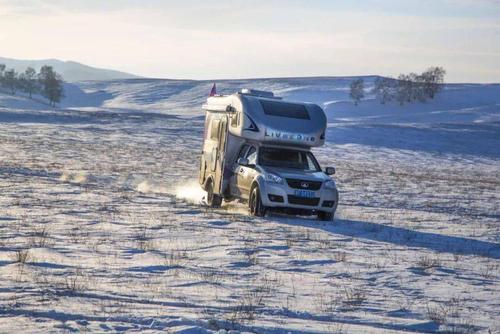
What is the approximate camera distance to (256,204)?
59.5 ft

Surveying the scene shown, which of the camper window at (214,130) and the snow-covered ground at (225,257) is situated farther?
the camper window at (214,130)

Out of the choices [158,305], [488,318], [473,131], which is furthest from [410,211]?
[473,131]

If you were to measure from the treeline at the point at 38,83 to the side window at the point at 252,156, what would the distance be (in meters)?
116

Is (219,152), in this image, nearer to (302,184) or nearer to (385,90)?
(302,184)

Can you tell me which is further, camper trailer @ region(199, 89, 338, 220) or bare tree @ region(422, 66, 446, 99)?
bare tree @ region(422, 66, 446, 99)

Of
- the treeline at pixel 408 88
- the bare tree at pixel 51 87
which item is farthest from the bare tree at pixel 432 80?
the bare tree at pixel 51 87

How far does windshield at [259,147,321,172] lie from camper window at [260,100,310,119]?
86cm

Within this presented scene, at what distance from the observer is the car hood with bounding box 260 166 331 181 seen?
17984mm

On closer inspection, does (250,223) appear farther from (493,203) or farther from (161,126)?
(161,126)

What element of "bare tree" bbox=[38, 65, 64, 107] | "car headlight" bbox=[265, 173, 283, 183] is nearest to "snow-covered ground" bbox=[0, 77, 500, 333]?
"car headlight" bbox=[265, 173, 283, 183]

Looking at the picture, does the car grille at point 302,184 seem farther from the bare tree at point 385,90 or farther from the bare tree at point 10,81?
the bare tree at point 10,81

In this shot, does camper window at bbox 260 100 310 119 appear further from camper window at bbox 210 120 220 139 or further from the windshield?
camper window at bbox 210 120 220 139

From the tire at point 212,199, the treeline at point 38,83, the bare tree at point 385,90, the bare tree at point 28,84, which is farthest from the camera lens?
the bare tree at point 28,84

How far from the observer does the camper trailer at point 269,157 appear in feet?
58.8
